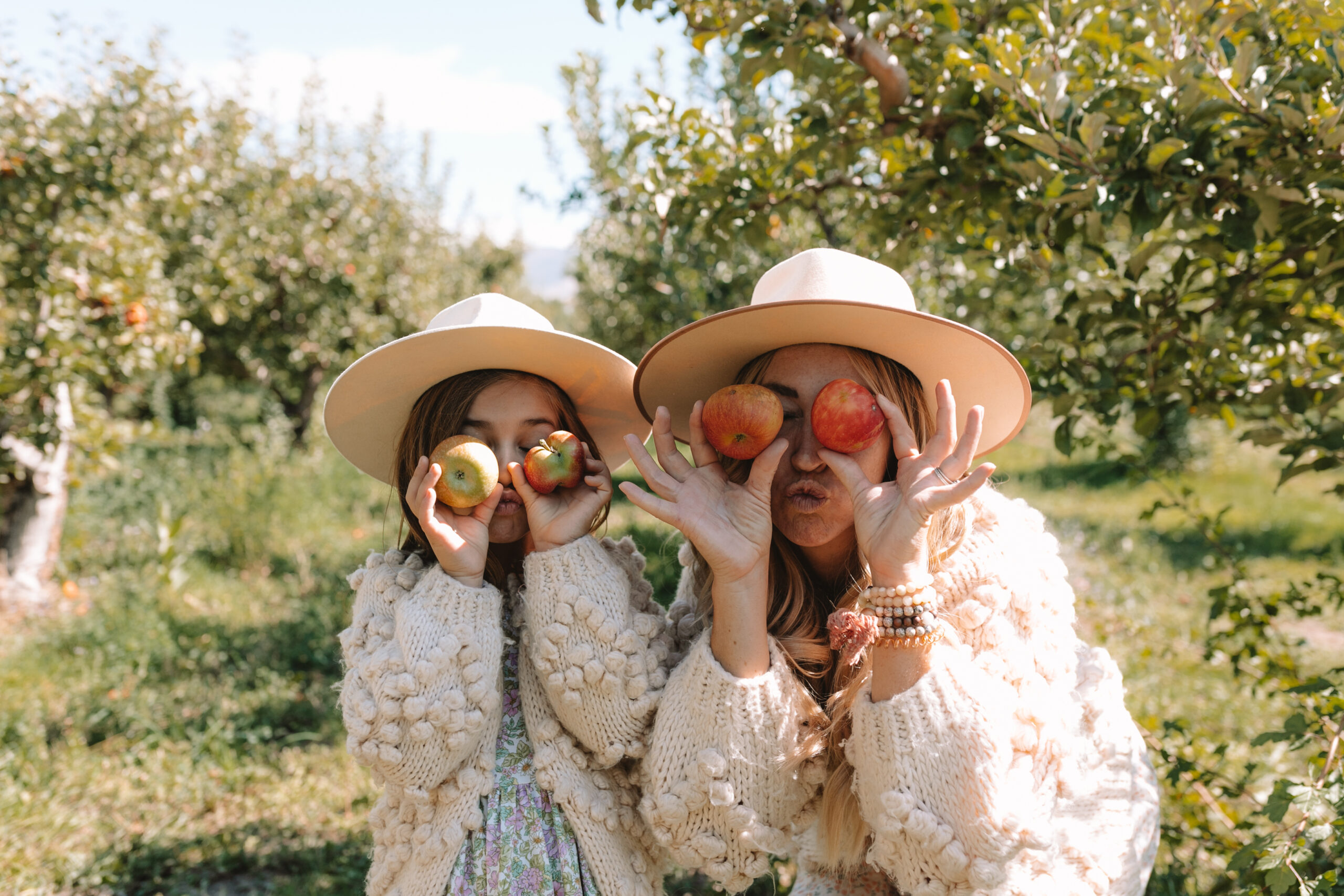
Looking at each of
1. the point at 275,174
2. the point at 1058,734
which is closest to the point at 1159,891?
the point at 1058,734

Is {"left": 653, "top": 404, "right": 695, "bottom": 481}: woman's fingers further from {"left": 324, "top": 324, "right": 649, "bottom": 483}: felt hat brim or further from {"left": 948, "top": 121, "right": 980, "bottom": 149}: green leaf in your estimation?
{"left": 948, "top": 121, "right": 980, "bottom": 149}: green leaf

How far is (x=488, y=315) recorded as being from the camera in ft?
5.81

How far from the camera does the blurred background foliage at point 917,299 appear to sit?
1.90 metres

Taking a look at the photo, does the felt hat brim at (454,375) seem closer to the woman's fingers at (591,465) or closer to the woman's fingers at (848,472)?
the woman's fingers at (591,465)

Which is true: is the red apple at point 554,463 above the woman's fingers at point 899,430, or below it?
below

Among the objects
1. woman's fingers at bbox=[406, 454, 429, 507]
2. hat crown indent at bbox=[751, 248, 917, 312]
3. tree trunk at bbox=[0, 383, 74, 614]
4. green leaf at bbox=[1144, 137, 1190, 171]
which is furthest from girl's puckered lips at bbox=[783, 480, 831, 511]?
tree trunk at bbox=[0, 383, 74, 614]

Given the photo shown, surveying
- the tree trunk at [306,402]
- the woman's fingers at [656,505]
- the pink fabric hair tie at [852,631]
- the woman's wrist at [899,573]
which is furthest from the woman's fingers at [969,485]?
the tree trunk at [306,402]

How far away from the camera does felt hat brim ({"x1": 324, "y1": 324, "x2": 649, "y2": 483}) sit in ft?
5.66

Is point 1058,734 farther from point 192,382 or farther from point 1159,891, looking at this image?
point 192,382

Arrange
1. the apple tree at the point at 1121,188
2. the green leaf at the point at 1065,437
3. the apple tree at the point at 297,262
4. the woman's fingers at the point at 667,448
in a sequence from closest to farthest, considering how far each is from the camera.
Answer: the woman's fingers at the point at 667,448 < the apple tree at the point at 1121,188 < the green leaf at the point at 1065,437 < the apple tree at the point at 297,262

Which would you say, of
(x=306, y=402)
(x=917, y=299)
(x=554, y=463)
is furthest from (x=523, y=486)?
(x=306, y=402)

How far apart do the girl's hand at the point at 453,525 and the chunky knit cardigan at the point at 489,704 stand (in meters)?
0.04

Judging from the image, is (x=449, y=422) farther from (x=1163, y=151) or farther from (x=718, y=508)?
(x=1163, y=151)

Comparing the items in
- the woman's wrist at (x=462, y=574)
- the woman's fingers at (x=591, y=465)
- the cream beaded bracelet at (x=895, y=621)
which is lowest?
the woman's wrist at (x=462, y=574)
